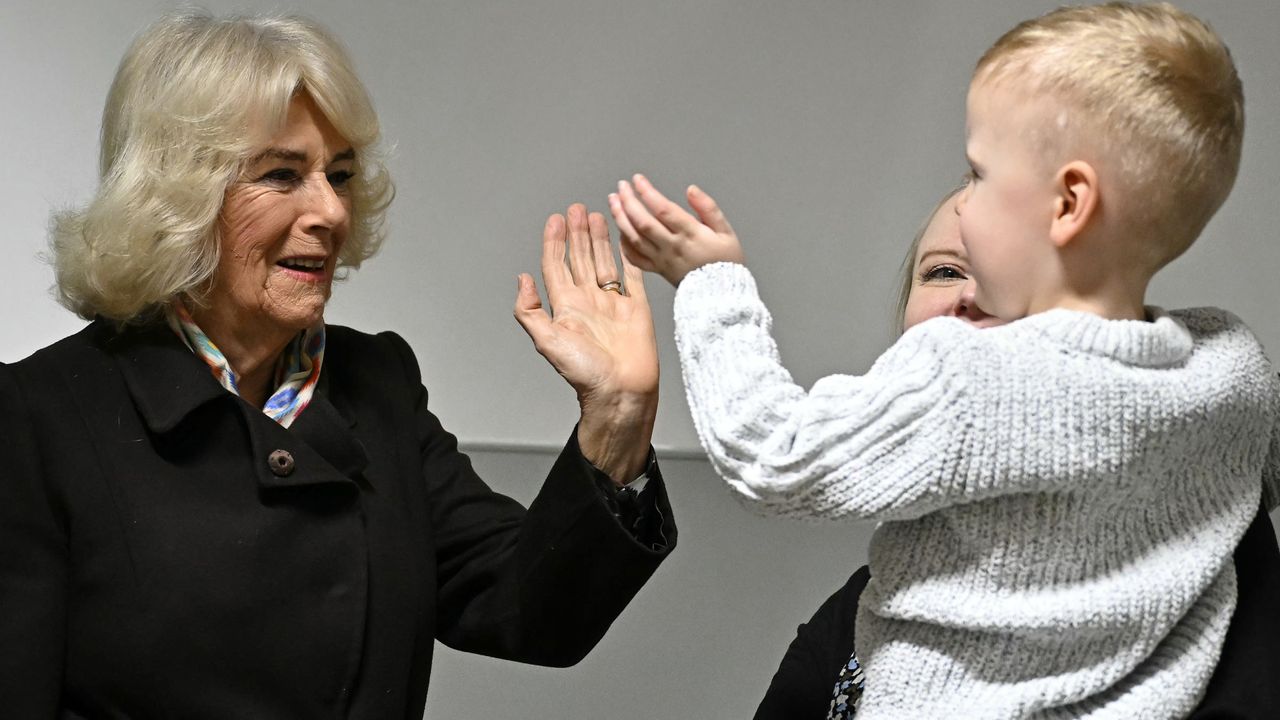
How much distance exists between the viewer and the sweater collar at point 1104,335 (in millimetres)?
1152

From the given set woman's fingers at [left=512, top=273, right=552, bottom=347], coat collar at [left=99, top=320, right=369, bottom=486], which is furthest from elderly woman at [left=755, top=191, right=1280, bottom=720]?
coat collar at [left=99, top=320, right=369, bottom=486]

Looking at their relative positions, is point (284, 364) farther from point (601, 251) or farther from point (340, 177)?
point (601, 251)

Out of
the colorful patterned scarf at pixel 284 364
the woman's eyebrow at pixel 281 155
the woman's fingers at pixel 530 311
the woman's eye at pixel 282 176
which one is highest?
the woman's eyebrow at pixel 281 155

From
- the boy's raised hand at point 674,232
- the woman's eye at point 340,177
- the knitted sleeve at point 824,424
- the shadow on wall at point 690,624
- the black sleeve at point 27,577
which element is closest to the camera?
the knitted sleeve at point 824,424

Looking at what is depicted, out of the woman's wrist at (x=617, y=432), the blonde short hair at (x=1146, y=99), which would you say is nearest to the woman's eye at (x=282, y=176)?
the woman's wrist at (x=617, y=432)

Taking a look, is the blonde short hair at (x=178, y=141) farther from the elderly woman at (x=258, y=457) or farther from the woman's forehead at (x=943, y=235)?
the woman's forehead at (x=943, y=235)

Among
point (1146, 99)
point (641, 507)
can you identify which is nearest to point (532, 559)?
point (641, 507)

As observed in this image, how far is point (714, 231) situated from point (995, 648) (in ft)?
1.46

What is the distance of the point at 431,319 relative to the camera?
3.16 meters

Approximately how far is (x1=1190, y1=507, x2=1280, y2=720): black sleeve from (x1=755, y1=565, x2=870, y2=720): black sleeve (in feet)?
1.46

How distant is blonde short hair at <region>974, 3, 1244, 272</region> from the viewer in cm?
113

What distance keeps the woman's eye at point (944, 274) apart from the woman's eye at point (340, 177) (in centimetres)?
78

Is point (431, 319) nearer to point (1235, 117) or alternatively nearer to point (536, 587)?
point (536, 587)

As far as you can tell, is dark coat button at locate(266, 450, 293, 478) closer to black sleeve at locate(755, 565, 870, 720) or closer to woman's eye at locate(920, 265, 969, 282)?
black sleeve at locate(755, 565, 870, 720)
